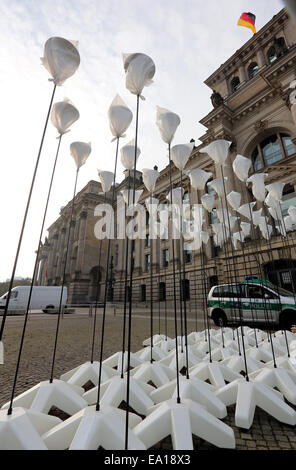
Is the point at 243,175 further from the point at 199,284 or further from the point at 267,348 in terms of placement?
the point at 199,284

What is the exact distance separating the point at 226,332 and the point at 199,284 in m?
14.1

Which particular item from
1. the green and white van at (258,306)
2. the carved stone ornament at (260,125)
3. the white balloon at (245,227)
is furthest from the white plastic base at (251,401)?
the carved stone ornament at (260,125)

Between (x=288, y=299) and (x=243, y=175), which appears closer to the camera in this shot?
(x=243, y=175)

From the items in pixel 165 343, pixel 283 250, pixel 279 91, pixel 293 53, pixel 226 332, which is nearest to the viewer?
pixel 165 343

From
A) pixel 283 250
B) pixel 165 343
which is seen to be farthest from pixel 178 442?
pixel 283 250

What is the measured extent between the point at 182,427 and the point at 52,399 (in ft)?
3.95

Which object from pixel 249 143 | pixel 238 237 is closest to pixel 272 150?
pixel 249 143

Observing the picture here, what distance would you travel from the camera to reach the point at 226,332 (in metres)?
5.54

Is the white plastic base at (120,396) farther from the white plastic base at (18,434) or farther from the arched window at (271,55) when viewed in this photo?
the arched window at (271,55)

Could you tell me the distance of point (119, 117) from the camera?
2412 millimetres

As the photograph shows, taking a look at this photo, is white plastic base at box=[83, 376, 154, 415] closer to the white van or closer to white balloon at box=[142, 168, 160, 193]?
white balloon at box=[142, 168, 160, 193]

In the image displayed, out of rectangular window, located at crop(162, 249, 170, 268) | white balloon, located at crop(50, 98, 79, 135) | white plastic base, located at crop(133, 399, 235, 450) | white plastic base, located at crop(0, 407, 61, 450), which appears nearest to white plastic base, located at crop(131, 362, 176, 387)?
white plastic base, located at crop(133, 399, 235, 450)

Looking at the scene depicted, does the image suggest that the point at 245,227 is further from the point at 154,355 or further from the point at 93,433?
the point at 93,433
